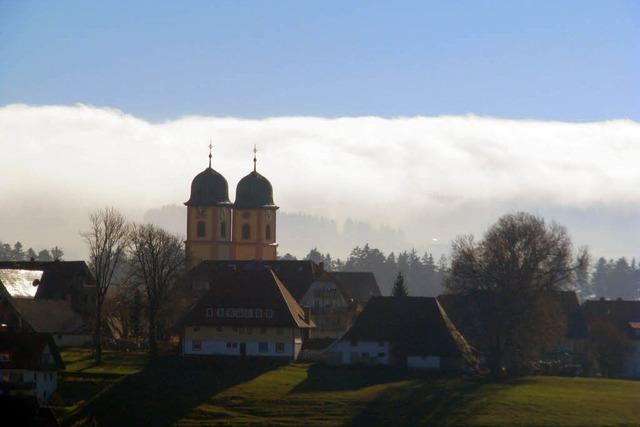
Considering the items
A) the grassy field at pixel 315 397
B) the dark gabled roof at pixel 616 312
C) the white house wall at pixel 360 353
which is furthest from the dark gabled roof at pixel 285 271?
the dark gabled roof at pixel 616 312

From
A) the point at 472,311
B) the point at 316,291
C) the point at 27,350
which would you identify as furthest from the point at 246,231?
the point at 27,350

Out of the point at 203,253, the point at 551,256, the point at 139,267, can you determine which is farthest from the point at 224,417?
the point at 203,253

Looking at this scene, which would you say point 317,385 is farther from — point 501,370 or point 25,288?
point 25,288

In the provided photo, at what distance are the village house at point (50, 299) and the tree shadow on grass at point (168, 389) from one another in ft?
48.8

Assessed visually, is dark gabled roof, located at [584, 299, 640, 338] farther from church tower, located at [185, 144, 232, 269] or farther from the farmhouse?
church tower, located at [185, 144, 232, 269]

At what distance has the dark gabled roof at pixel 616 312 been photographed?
4422 inches

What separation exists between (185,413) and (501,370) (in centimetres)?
2505

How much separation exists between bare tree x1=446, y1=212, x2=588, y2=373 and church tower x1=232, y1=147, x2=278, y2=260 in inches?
2039

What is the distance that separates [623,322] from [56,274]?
47.4m

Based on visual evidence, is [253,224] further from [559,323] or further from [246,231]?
[559,323]

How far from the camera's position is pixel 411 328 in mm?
85875

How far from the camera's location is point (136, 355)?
90.1 m

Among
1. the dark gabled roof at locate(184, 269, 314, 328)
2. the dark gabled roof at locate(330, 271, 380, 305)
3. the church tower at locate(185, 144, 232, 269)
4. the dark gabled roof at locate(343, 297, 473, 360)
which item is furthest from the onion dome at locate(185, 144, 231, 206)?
the dark gabled roof at locate(343, 297, 473, 360)

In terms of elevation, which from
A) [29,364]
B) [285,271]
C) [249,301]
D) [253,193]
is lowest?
[29,364]
